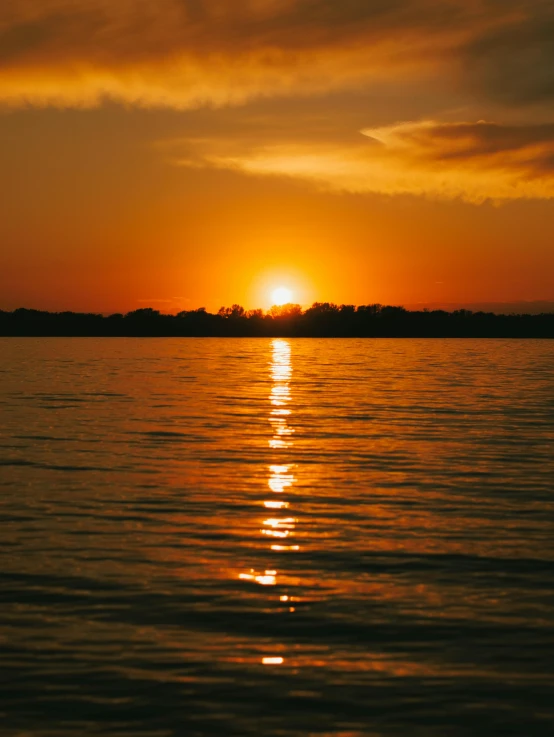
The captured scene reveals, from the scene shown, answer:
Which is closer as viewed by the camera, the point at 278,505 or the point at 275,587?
the point at 275,587

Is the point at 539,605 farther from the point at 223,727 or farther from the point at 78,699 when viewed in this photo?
the point at 78,699

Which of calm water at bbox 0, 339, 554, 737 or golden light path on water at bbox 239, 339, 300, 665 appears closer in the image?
calm water at bbox 0, 339, 554, 737

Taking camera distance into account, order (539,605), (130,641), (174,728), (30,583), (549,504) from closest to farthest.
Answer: (174,728), (130,641), (539,605), (30,583), (549,504)

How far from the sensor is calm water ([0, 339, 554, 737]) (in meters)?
11.3

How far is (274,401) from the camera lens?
63.0 m

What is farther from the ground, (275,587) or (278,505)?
(275,587)

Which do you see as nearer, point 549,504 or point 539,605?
point 539,605

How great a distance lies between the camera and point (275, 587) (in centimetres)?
1641

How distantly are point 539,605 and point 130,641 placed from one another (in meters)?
6.68

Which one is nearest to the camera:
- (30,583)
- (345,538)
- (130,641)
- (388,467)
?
(130,641)

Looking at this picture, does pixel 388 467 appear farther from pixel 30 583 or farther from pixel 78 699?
pixel 78 699

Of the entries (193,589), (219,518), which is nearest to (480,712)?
(193,589)

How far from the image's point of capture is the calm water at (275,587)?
446 inches

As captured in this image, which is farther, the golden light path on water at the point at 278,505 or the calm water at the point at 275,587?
the golden light path on water at the point at 278,505
